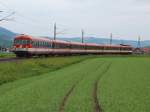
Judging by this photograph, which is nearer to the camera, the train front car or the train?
the train front car

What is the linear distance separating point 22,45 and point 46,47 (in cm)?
842

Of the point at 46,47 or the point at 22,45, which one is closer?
the point at 22,45

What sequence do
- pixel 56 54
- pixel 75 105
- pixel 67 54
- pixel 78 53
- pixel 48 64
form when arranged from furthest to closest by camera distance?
pixel 78 53 → pixel 67 54 → pixel 56 54 → pixel 48 64 → pixel 75 105

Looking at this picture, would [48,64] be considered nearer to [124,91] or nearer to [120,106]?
[124,91]

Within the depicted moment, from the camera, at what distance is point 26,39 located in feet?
193

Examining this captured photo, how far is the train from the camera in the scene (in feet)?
192

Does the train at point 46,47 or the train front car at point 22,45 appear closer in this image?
the train front car at point 22,45

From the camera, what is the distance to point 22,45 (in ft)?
192

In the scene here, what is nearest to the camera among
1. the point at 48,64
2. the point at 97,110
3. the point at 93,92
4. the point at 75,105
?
the point at 97,110

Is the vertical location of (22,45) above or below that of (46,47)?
above

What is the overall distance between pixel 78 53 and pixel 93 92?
2991 inches

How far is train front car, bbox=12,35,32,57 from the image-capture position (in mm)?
58072

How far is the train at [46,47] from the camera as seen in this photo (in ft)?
→ 192

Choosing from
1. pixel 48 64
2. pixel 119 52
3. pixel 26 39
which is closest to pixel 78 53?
pixel 119 52
